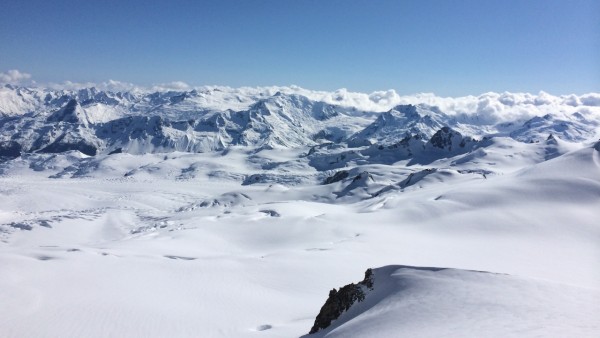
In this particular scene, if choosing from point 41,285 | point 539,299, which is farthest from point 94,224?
point 539,299

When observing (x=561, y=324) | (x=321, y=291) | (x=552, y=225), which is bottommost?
(x=321, y=291)

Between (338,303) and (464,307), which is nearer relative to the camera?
(464,307)

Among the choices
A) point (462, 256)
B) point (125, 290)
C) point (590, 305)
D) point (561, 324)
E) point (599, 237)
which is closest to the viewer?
point (561, 324)

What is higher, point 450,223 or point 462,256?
point 450,223

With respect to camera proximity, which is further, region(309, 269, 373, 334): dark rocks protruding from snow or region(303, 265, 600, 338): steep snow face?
region(309, 269, 373, 334): dark rocks protruding from snow

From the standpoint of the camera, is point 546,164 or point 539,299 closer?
point 539,299

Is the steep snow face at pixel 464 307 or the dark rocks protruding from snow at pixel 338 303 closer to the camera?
the steep snow face at pixel 464 307

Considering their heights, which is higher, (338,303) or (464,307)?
(464,307)

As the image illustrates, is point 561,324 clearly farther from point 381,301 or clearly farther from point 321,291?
point 321,291
